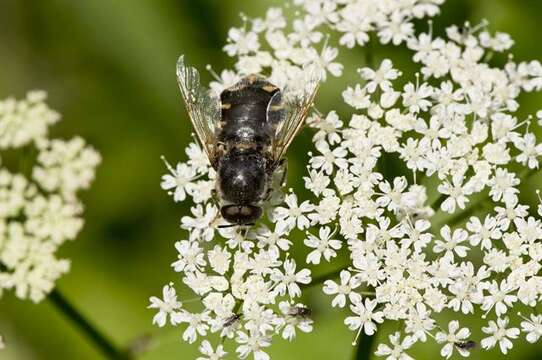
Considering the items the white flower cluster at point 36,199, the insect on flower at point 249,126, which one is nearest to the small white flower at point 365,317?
the insect on flower at point 249,126

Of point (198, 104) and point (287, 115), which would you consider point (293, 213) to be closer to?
point (287, 115)

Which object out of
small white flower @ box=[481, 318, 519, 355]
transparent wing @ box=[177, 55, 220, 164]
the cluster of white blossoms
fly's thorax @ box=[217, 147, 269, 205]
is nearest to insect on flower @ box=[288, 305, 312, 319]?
the cluster of white blossoms

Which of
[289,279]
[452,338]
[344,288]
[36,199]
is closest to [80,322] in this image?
[36,199]

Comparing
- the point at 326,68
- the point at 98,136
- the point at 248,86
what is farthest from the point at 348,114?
the point at 98,136

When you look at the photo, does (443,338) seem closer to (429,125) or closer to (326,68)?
(429,125)

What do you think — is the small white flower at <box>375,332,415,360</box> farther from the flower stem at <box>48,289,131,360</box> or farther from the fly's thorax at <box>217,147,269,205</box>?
the flower stem at <box>48,289,131,360</box>

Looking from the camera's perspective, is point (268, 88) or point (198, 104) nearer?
point (268, 88)
